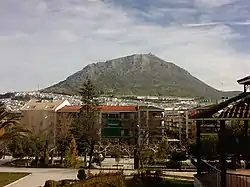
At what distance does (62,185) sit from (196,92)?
154638mm

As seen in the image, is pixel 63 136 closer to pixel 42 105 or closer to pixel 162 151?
pixel 162 151

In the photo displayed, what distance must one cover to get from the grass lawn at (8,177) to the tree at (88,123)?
8680 millimetres

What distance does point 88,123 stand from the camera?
45125 mm

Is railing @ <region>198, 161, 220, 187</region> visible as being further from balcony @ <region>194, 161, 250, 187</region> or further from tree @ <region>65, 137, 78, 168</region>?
tree @ <region>65, 137, 78, 168</region>

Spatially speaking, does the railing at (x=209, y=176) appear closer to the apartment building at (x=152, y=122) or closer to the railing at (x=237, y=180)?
the railing at (x=237, y=180)

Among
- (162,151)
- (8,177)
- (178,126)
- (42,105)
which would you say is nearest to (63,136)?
(162,151)

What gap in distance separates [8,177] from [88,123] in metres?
15.9

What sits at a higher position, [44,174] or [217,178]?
[217,178]

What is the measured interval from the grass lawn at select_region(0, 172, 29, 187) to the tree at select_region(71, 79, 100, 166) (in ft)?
28.5

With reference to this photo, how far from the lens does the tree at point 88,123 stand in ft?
140

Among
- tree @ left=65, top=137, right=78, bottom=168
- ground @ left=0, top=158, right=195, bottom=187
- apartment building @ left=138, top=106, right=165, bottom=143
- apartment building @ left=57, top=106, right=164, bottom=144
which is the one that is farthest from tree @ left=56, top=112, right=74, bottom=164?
apartment building @ left=138, top=106, right=165, bottom=143

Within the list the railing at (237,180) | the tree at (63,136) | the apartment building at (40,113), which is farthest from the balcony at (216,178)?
the apartment building at (40,113)

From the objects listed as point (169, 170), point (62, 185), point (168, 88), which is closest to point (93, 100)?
point (169, 170)

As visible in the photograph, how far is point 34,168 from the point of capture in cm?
3684
